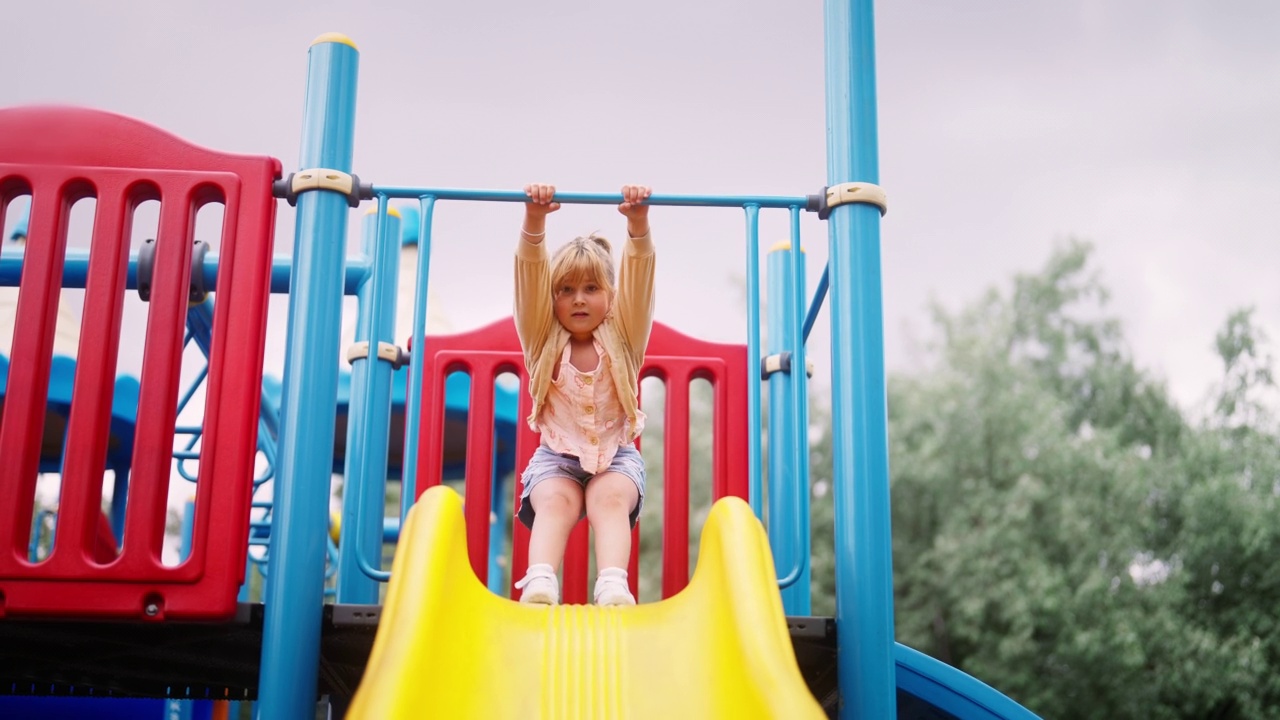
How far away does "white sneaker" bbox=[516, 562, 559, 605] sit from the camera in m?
2.71

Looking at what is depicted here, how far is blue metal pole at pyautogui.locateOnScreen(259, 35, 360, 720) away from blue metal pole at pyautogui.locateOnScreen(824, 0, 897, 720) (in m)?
1.11

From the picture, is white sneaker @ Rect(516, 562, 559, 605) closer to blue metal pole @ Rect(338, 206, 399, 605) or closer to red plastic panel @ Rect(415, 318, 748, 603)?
blue metal pole @ Rect(338, 206, 399, 605)

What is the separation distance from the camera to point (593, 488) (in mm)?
3076

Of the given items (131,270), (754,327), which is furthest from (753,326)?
(131,270)

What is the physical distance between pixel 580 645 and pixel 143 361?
3.55 ft

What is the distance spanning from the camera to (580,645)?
2.32 metres

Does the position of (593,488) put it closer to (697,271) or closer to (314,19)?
(697,271)

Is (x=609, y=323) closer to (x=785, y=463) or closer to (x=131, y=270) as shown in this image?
(x=785, y=463)

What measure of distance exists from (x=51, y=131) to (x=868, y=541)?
2003 mm

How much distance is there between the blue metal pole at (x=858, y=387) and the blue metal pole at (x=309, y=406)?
1.11m

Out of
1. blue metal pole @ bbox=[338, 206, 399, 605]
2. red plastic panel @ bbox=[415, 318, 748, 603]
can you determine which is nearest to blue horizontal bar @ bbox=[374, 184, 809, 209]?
blue metal pole @ bbox=[338, 206, 399, 605]

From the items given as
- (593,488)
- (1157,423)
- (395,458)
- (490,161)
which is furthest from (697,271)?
(593,488)

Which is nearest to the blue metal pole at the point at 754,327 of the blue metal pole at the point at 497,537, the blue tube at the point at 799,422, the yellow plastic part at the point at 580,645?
the blue tube at the point at 799,422

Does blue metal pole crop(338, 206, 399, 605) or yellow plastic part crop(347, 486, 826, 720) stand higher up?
blue metal pole crop(338, 206, 399, 605)
